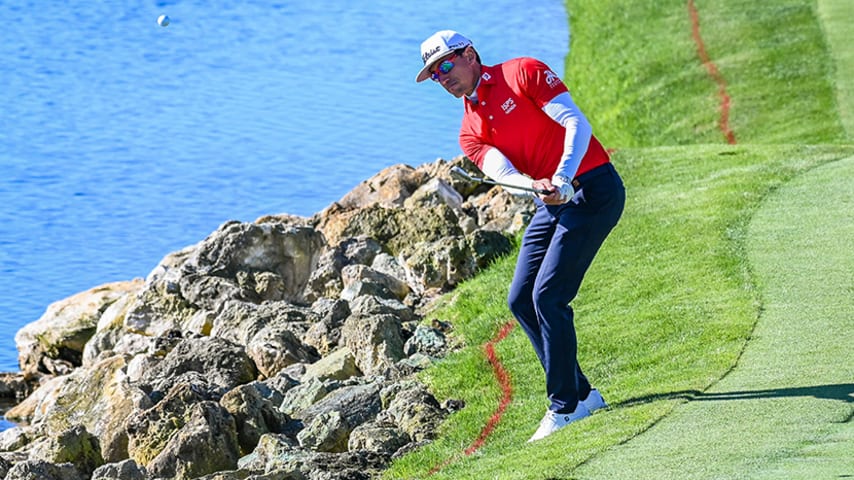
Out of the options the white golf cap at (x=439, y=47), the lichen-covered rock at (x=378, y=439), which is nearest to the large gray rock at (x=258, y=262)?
the lichen-covered rock at (x=378, y=439)

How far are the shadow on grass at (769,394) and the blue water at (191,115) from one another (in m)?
12.7

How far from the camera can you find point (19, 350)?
63.4 feet

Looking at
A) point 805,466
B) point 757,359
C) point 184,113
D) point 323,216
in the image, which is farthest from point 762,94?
point 805,466

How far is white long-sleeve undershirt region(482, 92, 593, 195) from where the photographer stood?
8.63m

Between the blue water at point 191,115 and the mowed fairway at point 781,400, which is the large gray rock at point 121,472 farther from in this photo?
the blue water at point 191,115

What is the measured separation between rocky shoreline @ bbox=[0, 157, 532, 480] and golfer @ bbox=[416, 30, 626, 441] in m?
2.19

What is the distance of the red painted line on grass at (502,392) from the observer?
408 inches

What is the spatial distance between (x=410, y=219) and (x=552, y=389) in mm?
8320

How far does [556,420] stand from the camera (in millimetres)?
9547

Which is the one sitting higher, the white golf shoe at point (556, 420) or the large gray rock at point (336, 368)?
the large gray rock at point (336, 368)

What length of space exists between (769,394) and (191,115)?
23755 millimetres

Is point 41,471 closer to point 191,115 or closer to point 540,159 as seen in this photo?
point 540,159

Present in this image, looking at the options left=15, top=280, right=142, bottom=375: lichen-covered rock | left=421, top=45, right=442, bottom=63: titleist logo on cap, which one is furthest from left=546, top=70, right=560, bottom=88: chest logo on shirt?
left=15, top=280, right=142, bottom=375: lichen-covered rock

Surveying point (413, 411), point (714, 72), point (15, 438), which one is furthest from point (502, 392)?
point (714, 72)
